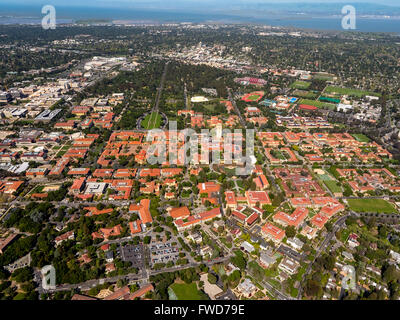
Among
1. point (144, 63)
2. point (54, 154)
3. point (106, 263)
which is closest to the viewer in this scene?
point (106, 263)

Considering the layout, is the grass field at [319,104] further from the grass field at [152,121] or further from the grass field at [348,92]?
the grass field at [152,121]

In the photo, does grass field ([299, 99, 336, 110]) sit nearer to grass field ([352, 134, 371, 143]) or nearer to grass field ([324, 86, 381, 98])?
grass field ([324, 86, 381, 98])

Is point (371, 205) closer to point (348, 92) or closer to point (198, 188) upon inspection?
point (198, 188)

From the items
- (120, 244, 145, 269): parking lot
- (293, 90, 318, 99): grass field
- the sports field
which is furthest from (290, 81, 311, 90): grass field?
(120, 244, 145, 269): parking lot

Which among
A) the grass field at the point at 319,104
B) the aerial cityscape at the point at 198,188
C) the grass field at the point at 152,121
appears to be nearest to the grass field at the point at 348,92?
the aerial cityscape at the point at 198,188

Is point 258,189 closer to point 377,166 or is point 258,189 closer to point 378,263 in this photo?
point 378,263

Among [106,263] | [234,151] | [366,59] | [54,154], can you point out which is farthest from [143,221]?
[366,59]
